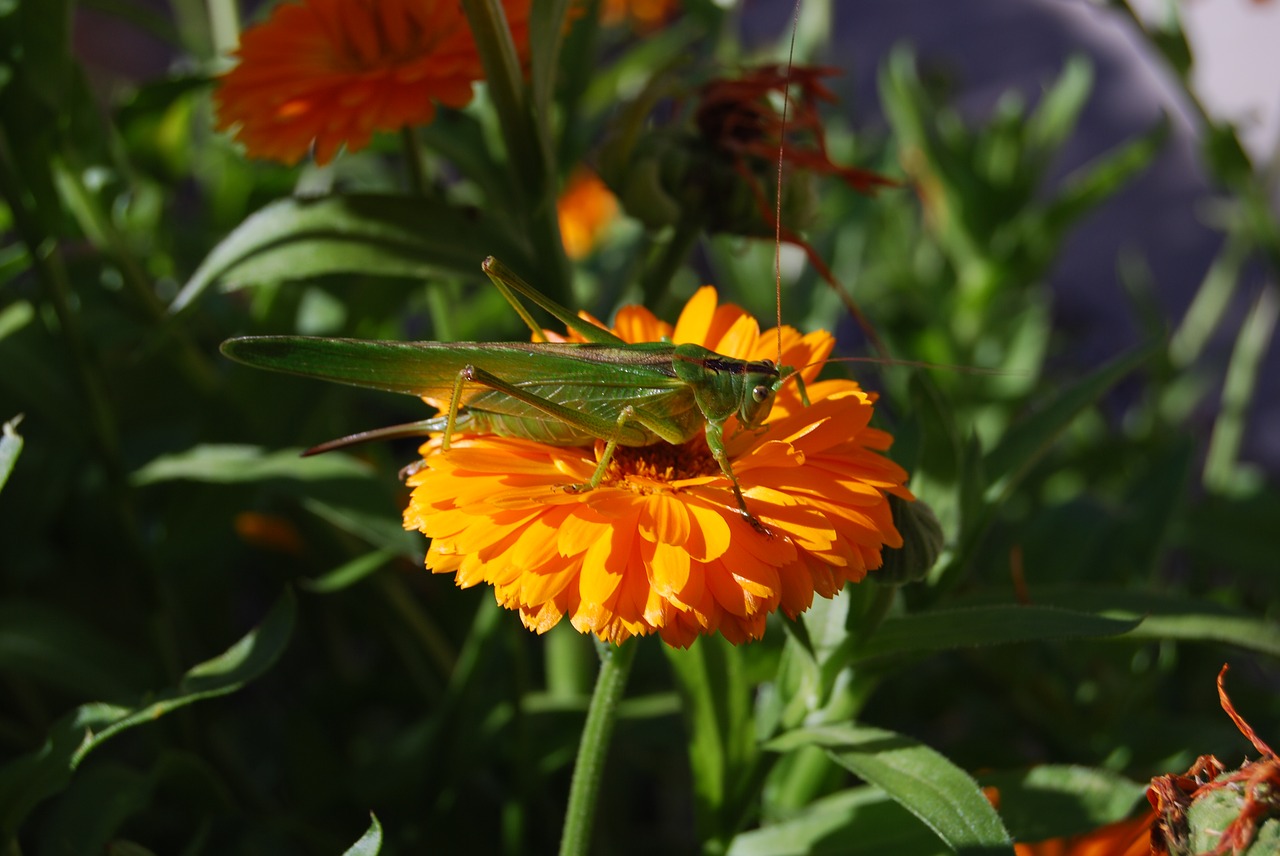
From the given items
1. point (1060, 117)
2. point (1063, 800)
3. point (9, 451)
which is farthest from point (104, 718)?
point (1060, 117)

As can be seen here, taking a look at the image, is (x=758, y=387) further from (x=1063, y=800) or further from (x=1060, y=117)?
(x=1060, y=117)

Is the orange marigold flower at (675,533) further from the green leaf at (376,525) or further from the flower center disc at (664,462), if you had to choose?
the green leaf at (376,525)

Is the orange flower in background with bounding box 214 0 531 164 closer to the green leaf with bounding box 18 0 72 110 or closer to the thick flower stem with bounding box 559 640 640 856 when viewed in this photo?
the green leaf with bounding box 18 0 72 110

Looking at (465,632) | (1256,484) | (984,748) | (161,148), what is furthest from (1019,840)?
(161,148)

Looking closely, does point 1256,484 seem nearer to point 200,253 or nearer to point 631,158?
point 631,158

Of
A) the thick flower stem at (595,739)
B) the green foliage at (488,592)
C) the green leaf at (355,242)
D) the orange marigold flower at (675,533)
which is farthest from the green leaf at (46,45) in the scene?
the thick flower stem at (595,739)

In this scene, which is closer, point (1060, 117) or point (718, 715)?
point (718, 715)
